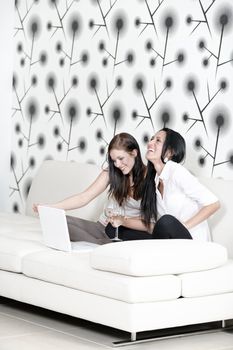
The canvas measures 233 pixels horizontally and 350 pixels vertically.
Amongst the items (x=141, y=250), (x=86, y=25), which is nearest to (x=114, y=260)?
(x=141, y=250)

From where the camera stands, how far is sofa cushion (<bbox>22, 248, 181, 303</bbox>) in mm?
3850

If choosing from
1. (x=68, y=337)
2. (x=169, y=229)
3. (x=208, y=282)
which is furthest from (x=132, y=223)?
(x=68, y=337)

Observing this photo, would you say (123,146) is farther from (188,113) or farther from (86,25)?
(86,25)

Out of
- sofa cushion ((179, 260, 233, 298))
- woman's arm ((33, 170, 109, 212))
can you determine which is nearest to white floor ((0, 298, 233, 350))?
sofa cushion ((179, 260, 233, 298))

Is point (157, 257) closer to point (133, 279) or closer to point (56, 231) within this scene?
point (133, 279)

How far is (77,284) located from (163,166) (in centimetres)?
96

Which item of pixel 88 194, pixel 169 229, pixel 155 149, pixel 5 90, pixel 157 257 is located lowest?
pixel 157 257

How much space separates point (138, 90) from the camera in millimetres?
5582

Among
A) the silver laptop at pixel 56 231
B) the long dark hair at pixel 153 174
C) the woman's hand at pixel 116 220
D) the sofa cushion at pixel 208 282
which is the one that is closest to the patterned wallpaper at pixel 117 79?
the long dark hair at pixel 153 174

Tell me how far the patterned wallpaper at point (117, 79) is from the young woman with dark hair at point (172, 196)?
46 cm

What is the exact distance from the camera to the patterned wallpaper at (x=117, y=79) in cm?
507

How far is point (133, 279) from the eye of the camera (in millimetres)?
3850

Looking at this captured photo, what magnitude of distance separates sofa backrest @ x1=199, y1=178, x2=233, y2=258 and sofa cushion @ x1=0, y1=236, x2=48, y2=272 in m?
0.94

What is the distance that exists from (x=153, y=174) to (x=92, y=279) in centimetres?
98
